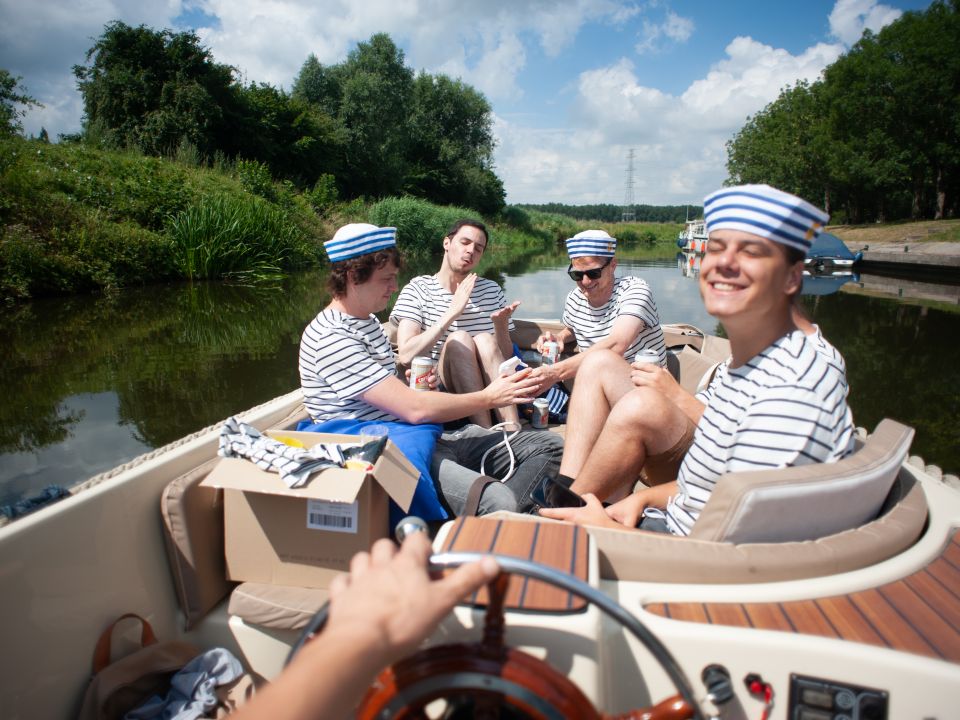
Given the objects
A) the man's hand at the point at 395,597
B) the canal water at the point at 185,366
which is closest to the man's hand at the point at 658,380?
the man's hand at the point at 395,597

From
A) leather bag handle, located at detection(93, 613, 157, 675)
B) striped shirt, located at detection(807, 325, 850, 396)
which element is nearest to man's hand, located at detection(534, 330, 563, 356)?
striped shirt, located at detection(807, 325, 850, 396)

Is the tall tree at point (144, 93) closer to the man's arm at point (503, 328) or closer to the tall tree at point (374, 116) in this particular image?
the tall tree at point (374, 116)

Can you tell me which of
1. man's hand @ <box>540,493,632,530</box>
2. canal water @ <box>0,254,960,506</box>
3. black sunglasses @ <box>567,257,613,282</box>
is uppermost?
black sunglasses @ <box>567,257,613,282</box>

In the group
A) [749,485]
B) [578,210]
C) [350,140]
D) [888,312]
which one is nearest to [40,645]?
[749,485]

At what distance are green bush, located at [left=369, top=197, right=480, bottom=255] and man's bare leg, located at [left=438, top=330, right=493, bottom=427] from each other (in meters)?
16.5

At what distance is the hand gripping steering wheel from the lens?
0.78m

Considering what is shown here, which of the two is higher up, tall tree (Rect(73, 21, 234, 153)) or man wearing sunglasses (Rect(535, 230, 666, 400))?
tall tree (Rect(73, 21, 234, 153))

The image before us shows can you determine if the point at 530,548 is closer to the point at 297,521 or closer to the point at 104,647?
the point at 297,521

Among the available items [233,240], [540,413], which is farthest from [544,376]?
[233,240]

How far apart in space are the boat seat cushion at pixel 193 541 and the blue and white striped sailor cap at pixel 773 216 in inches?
57.7

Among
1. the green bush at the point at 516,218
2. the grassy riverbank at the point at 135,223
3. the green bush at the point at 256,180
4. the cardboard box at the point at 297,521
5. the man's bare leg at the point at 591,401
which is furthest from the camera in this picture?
the green bush at the point at 516,218

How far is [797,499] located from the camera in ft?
3.71

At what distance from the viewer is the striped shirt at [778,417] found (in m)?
1.20

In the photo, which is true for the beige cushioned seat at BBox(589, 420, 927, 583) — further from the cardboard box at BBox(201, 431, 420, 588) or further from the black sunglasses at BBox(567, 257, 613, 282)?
the black sunglasses at BBox(567, 257, 613, 282)
